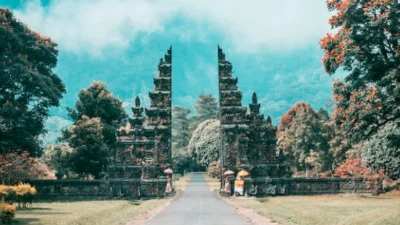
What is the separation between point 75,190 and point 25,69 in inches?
485

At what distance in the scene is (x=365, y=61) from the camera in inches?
1047

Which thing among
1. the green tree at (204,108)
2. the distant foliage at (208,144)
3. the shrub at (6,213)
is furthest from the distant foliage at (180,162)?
the shrub at (6,213)

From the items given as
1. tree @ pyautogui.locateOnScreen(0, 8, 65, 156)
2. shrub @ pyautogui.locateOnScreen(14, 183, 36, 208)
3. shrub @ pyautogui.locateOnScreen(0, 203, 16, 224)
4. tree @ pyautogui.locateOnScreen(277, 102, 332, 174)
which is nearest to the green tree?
tree @ pyautogui.locateOnScreen(277, 102, 332, 174)

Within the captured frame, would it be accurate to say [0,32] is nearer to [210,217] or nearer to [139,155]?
[139,155]

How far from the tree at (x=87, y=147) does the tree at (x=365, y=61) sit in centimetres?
3236

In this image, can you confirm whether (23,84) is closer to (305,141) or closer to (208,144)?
(305,141)

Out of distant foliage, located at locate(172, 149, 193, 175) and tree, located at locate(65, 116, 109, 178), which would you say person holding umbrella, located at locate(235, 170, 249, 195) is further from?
distant foliage, located at locate(172, 149, 193, 175)

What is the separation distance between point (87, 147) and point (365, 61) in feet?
116

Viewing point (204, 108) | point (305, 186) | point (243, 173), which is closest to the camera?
point (243, 173)

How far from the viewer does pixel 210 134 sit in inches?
3351

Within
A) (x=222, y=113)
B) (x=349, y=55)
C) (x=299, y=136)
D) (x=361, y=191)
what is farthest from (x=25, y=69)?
(x=299, y=136)

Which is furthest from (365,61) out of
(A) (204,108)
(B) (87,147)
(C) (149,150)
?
(A) (204,108)

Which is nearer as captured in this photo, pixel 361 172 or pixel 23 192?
pixel 23 192

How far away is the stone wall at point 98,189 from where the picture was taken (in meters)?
39.2
